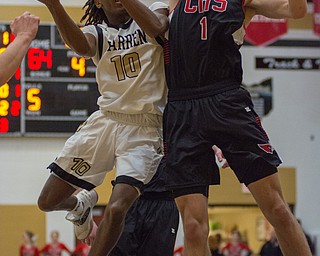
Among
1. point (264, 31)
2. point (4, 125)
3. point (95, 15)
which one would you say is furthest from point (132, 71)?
point (264, 31)

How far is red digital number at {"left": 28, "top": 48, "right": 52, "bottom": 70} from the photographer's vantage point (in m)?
13.1

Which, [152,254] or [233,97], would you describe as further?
[152,254]

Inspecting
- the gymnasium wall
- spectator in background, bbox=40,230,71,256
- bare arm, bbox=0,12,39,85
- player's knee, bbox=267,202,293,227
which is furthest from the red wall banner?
player's knee, bbox=267,202,293,227

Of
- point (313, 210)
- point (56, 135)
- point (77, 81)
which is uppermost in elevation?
point (77, 81)

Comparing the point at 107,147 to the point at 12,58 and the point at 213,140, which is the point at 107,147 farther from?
the point at 12,58

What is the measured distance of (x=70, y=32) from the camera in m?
4.93

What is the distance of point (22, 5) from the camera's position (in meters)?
14.5

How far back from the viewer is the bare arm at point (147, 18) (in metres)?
4.83

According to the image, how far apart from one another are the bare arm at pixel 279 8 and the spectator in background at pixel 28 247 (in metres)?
9.79

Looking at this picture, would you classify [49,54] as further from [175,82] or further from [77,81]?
[175,82]

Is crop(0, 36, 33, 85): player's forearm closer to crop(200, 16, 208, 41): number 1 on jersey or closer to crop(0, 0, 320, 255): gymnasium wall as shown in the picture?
crop(200, 16, 208, 41): number 1 on jersey

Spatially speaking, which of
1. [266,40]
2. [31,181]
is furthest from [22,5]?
[266,40]

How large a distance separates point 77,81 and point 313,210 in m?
5.46

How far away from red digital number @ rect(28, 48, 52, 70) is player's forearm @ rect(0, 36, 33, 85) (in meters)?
8.47
